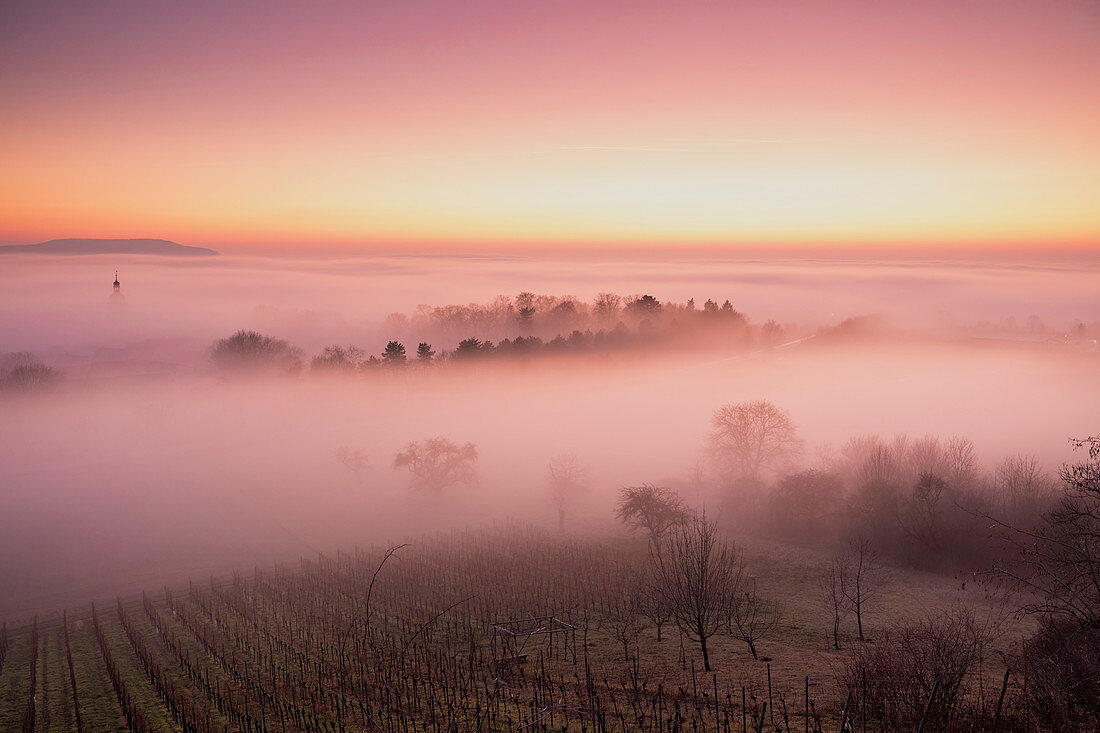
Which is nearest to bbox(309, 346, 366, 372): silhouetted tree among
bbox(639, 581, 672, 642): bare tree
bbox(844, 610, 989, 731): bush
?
bbox(639, 581, 672, 642): bare tree

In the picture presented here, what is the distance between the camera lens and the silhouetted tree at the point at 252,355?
308 ft

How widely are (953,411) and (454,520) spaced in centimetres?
7651

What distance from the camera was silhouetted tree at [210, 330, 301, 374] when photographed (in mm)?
93812

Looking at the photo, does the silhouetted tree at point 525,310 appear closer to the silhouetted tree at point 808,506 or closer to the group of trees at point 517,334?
the group of trees at point 517,334

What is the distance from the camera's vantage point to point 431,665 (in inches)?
1096

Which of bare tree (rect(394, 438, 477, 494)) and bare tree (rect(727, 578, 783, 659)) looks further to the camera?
bare tree (rect(394, 438, 477, 494))

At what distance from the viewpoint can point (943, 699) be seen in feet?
54.1

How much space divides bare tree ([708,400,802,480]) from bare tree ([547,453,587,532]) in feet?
49.4

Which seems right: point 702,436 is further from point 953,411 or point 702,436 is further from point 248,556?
point 248,556

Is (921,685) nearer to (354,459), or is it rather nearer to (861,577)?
(861,577)

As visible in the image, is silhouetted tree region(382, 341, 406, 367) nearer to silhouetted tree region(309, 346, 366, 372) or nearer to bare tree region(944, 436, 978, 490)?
silhouetted tree region(309, 346, 366, 372)

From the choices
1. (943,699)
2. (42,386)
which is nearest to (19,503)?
(42,386)

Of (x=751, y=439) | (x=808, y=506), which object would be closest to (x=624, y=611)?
(x=808, y=506)

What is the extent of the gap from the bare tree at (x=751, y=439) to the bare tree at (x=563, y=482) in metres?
15.0
